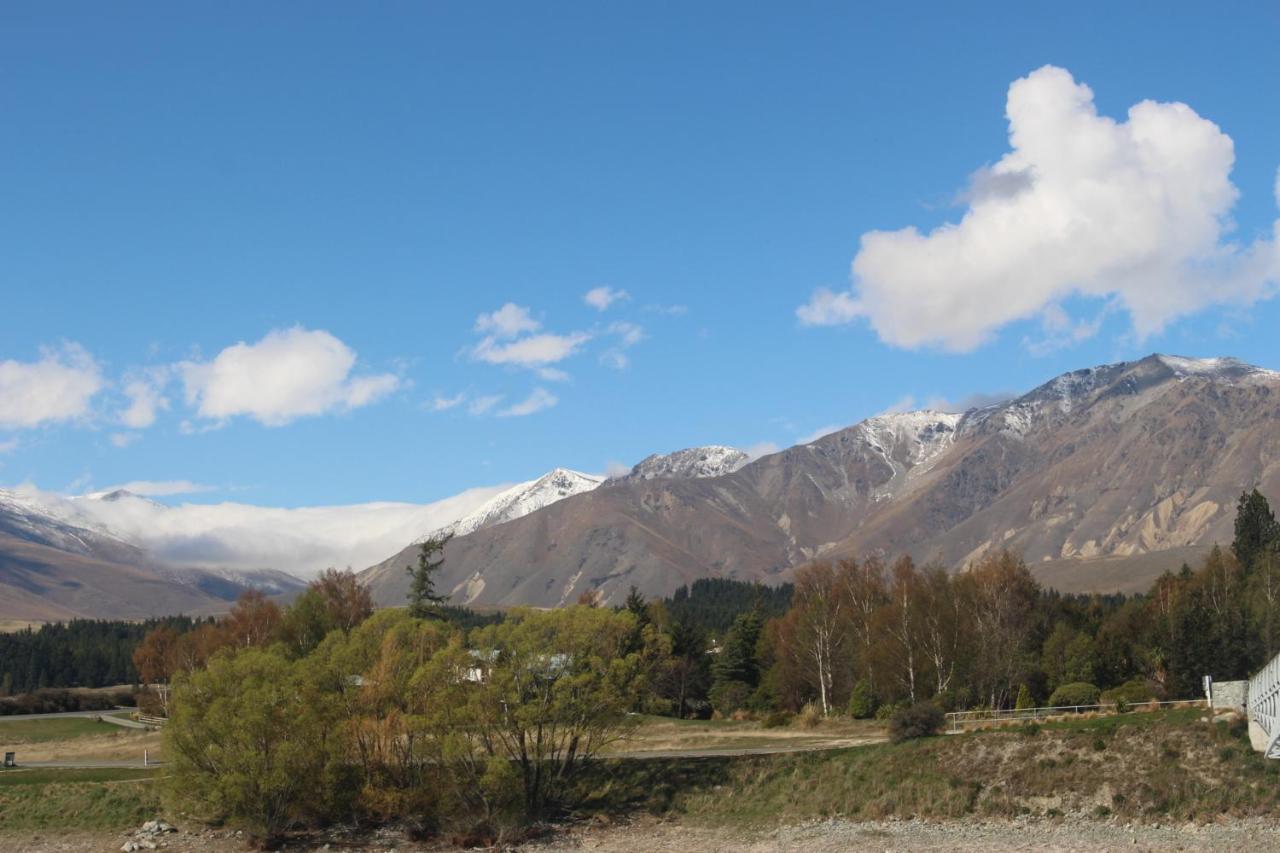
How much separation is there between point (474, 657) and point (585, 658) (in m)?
5.83

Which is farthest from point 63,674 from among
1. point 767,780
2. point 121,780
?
point 767,780

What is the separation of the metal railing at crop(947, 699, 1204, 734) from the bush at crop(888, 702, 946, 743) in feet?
5.44

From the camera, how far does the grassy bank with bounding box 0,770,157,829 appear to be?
213 feet

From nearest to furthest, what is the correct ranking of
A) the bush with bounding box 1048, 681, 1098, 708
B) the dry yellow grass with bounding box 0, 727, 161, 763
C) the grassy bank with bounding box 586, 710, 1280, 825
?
1. the grassy bank with bounding box 586, 710, 1280, 825
2. the bush with bounding box 1048, 681, 1098, 708
3. the dry yellow grass with bounding box 0, 727, 161, 763

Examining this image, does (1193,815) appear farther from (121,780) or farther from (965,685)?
(121,780)

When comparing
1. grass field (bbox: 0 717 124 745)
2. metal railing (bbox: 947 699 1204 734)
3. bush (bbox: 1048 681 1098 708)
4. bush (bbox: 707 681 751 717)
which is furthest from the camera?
bush (bbox: 707 681 751 717)

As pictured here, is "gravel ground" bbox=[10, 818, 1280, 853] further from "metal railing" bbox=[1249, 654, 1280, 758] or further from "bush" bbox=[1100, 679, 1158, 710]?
"bush" bbox=[1100, 679, 1158, 710]

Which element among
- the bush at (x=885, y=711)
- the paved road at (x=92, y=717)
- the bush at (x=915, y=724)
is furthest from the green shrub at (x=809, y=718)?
the paved road at (x=92, y=717)

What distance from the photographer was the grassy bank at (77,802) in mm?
64938

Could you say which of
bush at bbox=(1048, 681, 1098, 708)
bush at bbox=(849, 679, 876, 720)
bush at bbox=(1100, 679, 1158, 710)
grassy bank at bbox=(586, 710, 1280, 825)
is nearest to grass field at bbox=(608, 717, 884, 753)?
bush at bbox=(849, 679, 876, 720)

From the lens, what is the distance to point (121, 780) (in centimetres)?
6975

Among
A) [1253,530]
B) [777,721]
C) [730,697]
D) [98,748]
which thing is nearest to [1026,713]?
[777,721]

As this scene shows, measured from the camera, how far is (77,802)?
219 ft

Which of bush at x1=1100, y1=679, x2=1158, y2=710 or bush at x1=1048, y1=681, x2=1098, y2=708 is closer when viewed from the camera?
bush at x1=1100, y1=679, x2=1158, y2=710
